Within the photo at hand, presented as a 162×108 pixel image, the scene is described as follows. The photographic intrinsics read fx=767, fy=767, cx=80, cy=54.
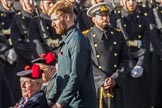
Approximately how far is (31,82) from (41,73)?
20 cm

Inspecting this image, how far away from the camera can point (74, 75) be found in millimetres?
7176

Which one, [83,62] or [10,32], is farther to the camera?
[10,32]

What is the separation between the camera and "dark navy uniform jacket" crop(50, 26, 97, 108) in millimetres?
7176

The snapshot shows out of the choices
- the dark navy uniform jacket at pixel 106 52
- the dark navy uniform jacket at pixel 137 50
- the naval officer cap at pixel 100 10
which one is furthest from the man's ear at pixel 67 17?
the dark navy uniform jacket at pixel 137 50

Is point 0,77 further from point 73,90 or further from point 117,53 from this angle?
point 73,90

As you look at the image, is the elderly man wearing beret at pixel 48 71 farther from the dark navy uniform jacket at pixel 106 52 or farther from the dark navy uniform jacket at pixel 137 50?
the dark navy uniform jacket at pixel 137 50

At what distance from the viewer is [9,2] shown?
11.5 metres

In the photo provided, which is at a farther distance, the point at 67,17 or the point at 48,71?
the point at 48,71

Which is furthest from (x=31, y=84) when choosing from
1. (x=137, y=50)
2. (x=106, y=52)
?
(x=137, y=50)

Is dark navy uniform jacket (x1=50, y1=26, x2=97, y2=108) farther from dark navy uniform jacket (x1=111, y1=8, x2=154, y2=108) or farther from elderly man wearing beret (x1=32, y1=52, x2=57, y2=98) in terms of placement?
dark navy uniform jacket (x1=111, y1=8, x2=154, y2=108)

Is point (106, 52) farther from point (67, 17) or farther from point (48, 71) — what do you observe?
point (67, 17)

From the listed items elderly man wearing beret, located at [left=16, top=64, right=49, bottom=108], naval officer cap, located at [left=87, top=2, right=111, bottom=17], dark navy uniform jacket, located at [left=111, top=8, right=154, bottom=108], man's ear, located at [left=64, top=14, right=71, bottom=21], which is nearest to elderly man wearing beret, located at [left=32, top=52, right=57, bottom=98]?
elderly man wearing beret, located at [left=16, top=64, right=49, bottom=108]

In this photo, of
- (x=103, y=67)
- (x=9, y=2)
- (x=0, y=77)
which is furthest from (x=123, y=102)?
(x=9, y=2)

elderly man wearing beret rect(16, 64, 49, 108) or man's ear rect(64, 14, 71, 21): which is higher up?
man's ear rect(64, 14, 71, 21)
